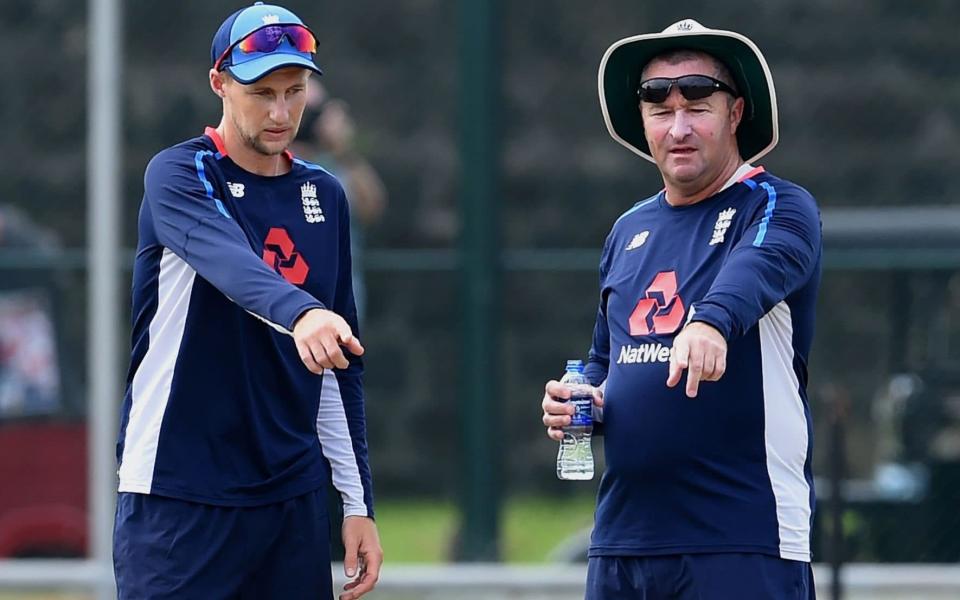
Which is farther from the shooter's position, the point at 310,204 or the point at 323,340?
the point at 310,204

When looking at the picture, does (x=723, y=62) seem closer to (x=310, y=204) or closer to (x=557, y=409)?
(x=557, y=409)

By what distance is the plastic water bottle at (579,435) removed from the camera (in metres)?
4.32

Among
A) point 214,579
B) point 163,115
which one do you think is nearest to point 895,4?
point 163,115

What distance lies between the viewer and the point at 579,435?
4.34 metres

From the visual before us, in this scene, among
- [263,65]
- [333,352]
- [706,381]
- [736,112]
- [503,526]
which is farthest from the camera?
[503,526]

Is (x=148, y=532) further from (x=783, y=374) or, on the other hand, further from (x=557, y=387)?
(x=783, y=374)

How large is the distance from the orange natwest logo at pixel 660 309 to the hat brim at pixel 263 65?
94cm

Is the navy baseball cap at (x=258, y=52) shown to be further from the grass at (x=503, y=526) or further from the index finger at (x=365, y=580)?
the grass at (x=503, y=526)

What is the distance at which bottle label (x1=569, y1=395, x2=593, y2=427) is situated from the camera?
4312 millimetres

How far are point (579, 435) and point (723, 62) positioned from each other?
3.15 ft

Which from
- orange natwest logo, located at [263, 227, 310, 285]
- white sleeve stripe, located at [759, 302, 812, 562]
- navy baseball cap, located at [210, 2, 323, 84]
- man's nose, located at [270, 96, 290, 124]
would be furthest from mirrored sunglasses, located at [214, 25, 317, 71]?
white sleeve stripe, located at [759, 302, 812, 562]

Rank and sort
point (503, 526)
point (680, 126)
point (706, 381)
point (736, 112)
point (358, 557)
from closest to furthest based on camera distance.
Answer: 1. point (706, 381)
2. point (680, 126)
3. point (736, 112)
4. point (358, 557)
5. point (503, 526)

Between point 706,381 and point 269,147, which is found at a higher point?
point 269,147

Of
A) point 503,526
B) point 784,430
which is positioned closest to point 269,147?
point 784,430
